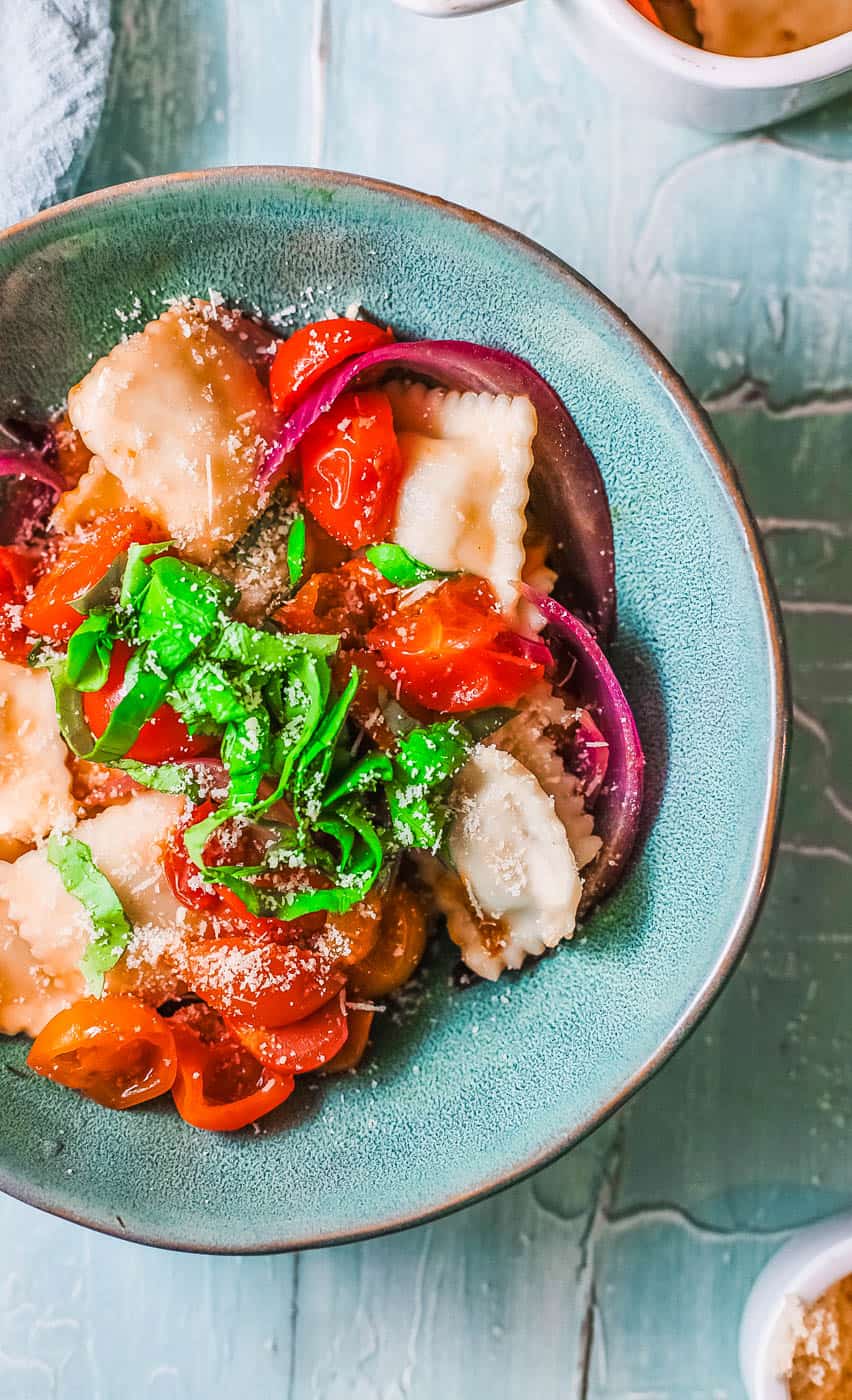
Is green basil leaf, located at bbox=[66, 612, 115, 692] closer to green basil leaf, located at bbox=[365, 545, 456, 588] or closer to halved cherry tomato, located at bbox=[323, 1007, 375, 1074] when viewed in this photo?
green basil leaf, located at bbox=[365, 545, 456, 588]

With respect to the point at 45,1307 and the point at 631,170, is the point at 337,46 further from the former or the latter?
the point at 45,1307

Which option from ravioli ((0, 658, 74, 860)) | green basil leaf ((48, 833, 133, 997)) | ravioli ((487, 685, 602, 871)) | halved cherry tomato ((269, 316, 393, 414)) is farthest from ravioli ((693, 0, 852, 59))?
green basil leaf ((48, 833, 133, 997))

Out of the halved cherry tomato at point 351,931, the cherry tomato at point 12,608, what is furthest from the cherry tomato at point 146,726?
the halved cherry tomato at point 351,931

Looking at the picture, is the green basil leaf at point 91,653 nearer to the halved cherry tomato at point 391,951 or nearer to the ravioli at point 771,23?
the halved cherry tomato at point 391,951

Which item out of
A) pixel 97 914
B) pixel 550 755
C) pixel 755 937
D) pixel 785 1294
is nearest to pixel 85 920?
pixel 97 914

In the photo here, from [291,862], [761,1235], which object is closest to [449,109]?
[291,862]

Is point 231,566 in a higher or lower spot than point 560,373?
lower
